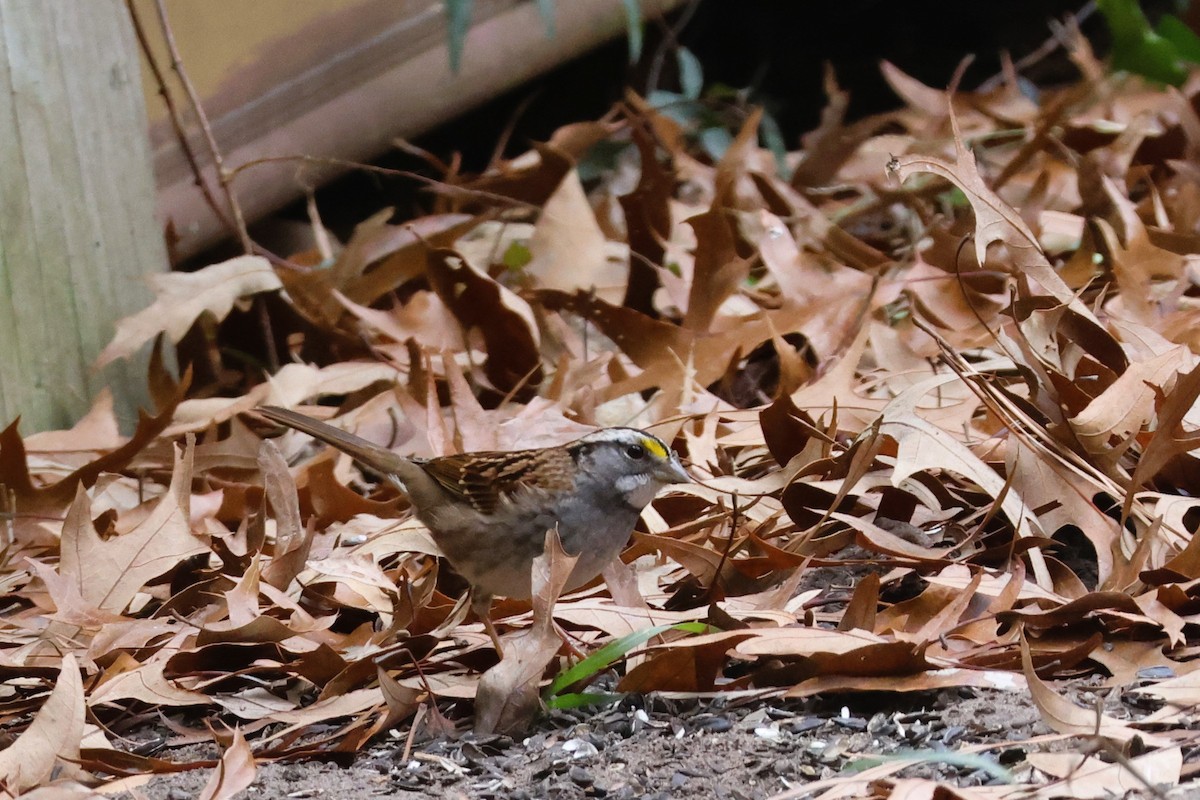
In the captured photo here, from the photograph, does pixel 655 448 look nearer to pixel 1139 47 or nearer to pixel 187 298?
pixel 187 298

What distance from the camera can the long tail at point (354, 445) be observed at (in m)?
3.17

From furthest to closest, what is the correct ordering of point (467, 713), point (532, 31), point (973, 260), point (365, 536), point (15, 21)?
point (532, 31) → point (973, 260) → point (15, 21) → point (365, 536) → point (467, 713)

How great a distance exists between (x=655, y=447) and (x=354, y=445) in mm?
837

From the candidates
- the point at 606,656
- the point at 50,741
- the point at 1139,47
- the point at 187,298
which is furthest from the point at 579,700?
the point at 1139,47

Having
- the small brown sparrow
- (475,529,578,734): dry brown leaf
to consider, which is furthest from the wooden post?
(475,529,578,734): dry brown leaf

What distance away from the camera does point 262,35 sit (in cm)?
536

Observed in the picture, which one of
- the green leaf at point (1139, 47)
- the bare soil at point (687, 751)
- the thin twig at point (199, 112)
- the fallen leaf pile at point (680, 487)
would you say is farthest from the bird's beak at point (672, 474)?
the green leaf at point (1139, 47)

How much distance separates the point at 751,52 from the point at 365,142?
2858mm

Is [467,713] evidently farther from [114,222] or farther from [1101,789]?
[114,222]

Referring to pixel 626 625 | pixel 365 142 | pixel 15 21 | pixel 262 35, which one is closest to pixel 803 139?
pixel 365 142

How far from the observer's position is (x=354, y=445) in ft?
10.8

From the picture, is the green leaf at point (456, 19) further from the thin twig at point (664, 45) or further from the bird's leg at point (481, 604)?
the bird's leg at point (481, 604)

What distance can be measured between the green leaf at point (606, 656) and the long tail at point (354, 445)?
2.90 ft

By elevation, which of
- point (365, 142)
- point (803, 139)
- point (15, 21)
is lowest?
point (803, 139)
